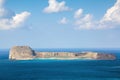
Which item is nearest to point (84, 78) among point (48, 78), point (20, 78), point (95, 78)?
point (95, 78)

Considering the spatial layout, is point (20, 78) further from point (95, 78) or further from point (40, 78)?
point (95, 78)

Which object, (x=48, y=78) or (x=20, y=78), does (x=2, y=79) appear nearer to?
(x=20, y=78)

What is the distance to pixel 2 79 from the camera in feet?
460

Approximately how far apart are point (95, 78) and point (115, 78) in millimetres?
8164

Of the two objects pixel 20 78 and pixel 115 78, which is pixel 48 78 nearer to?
pixel 20 78

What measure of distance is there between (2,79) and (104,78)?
41.4m

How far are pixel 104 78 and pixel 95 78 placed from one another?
368 centimetres

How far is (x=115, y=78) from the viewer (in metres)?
143

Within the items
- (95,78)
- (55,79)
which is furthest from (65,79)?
(95,78)

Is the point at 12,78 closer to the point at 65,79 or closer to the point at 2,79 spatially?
the point at 2,79

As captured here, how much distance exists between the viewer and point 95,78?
471 feet

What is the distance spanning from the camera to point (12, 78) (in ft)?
478

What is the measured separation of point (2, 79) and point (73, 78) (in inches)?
1135

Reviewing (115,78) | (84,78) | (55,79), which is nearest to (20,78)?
(55,79)
